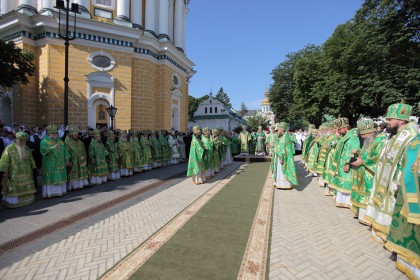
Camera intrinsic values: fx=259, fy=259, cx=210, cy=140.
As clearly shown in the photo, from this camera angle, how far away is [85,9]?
18016 millimetres

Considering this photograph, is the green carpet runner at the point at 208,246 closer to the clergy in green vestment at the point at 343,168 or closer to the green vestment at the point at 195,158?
the clergy in green vestment at the point at 343,168

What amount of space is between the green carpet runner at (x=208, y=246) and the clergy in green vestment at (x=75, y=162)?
4.50 m

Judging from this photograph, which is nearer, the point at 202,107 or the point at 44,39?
the point at 44,39

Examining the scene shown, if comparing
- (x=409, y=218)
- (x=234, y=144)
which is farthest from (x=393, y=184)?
(x=234, y=144)

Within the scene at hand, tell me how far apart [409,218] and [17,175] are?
7917 mm

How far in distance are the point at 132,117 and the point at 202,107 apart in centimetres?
3953

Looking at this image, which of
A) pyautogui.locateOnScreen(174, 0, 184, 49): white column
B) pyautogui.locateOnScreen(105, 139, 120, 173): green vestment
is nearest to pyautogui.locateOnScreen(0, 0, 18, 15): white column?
pyautogui.locateOnScreen(174, 0, 184, 49): white column

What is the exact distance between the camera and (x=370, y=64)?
64.0 ft

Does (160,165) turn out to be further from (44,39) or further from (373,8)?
(373,8)

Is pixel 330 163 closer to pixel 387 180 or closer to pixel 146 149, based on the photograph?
pixel 387 180

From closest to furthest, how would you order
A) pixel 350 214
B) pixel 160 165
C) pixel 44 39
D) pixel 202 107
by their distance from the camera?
pixel 350 214
pixel 160 165
pixel 44 39
pixel 202 107

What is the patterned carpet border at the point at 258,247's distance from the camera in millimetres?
3551

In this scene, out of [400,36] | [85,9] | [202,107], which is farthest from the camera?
[202,107]

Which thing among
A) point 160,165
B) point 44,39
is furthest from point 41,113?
point 160,165
